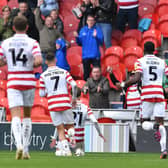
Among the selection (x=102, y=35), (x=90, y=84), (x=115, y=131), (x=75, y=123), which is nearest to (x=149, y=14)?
(x=102, y=35)

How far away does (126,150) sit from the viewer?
1873 cm

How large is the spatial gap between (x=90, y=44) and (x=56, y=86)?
690 centimetres

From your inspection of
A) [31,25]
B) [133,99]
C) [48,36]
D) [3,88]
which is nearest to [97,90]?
[133,99]

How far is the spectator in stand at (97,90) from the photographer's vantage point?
19.8 m

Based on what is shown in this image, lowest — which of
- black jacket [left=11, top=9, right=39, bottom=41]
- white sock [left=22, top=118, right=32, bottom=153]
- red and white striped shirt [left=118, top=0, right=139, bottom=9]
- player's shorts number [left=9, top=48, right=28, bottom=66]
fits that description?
white sock [left=22, top=118, right=32, bottom=153]

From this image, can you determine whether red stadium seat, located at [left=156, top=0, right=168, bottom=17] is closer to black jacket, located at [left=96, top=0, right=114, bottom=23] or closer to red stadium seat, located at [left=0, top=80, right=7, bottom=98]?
black jacket, located at [left=96, top=0, right=114, bottom=23]

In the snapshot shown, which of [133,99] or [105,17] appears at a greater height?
[105,17]

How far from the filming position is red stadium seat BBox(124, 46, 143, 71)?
21750 mm

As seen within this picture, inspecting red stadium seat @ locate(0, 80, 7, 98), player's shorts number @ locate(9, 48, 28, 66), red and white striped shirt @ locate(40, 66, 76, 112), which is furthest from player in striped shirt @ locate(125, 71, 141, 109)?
player's shorts number @ locate(9, 48, 28, 66)

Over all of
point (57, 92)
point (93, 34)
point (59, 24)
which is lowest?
point (57, 92)

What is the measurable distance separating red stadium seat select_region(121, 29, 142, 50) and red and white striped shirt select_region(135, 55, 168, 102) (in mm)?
7023

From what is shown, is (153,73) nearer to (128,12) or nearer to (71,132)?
(71,132)

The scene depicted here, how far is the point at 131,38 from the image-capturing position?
73.4 ft

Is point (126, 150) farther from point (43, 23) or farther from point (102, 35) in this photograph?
point (43, 23)
